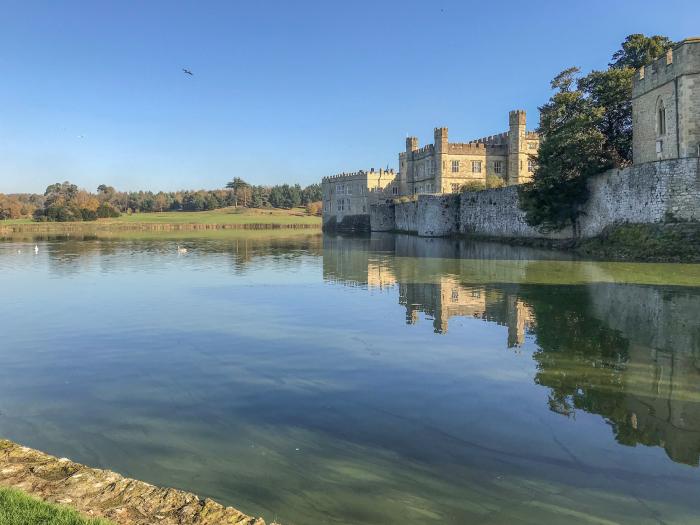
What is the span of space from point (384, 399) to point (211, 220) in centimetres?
10511

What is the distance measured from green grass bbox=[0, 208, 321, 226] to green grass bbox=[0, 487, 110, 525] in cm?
9954

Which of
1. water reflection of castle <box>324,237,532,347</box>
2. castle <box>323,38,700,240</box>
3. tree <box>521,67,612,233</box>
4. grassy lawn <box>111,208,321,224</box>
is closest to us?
water reflection of castle <box>324,237,532,347</box>

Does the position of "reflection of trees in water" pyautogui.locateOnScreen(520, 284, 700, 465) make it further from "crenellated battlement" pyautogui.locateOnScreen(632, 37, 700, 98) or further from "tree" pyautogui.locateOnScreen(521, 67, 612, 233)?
"tree" pyautogui.locateOnScreen(521, 67, 612, 233)

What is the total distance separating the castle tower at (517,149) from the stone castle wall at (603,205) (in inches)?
547

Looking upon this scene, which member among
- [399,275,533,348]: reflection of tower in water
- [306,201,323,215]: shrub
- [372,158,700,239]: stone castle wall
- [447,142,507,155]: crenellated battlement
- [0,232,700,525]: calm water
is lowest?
[0,232,700,525]: calm water

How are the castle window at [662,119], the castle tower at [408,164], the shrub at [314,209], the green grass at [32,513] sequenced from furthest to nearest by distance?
the shrub at [314,209]
the castle tower at [408,164]
the castle window at [662,119]
the green grass at [32,513]

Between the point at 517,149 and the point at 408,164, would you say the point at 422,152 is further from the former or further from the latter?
the point at 517,149

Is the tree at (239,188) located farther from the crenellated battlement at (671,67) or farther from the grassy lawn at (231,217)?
the crenellated battlement at (671,67)

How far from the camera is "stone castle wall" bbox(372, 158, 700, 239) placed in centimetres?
2220

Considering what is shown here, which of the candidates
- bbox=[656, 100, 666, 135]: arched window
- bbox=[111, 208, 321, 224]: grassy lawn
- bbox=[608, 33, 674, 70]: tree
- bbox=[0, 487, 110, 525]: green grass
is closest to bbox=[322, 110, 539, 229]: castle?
bbox=[608, 33, 674, 70]: tree

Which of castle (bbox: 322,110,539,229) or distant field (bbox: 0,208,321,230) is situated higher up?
castle (bbox: 322,110,539,229)

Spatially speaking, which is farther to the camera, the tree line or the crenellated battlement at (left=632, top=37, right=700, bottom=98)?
the tree line

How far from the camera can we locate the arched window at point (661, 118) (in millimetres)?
26062

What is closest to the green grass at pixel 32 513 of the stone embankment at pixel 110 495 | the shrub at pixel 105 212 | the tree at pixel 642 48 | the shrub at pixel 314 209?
the stone embankment at pixel 110 495
